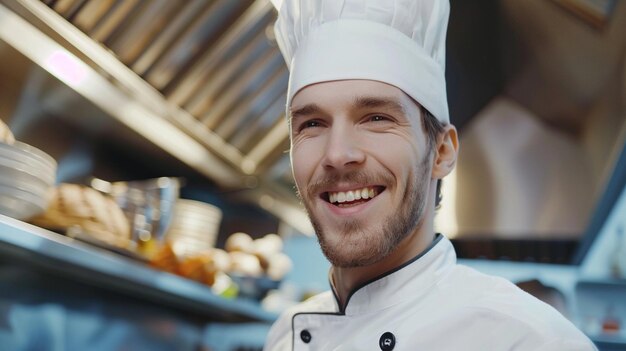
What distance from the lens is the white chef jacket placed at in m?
0.96

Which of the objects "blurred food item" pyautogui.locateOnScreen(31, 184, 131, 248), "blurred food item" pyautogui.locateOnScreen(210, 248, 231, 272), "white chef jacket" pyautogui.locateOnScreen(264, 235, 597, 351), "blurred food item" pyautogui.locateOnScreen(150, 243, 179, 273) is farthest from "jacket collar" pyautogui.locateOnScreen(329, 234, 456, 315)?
"blurred food item" pyautogui.locateOnScreen(210, 248, 231, 272)

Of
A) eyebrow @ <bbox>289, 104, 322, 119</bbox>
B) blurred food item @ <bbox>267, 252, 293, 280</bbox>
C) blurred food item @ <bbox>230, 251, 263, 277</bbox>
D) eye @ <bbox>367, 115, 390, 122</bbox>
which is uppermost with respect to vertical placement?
eyebrow @ <bbox>289, 104, 322, 119</bbox>

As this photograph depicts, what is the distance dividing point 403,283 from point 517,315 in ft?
0.68

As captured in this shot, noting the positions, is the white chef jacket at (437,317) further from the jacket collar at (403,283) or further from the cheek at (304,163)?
the cheek at (304,163)

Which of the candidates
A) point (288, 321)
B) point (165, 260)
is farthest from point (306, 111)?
point (165, 260)

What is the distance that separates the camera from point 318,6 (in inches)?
48.0

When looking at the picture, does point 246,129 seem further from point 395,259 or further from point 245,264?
point 395,259

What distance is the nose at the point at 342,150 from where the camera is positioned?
103 centimetres

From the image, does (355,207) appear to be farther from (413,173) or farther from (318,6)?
(318,6)

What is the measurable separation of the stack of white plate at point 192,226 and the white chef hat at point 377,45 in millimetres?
1337

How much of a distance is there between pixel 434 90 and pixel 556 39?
144 cm

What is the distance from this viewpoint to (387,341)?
105 cm

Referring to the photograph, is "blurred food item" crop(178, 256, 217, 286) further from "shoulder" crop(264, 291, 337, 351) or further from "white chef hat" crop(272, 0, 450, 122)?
"white chef hat" crop(272, 0, 450, 122)

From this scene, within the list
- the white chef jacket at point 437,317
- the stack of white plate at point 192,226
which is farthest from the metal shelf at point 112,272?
the white chef jacket at point 437,317
